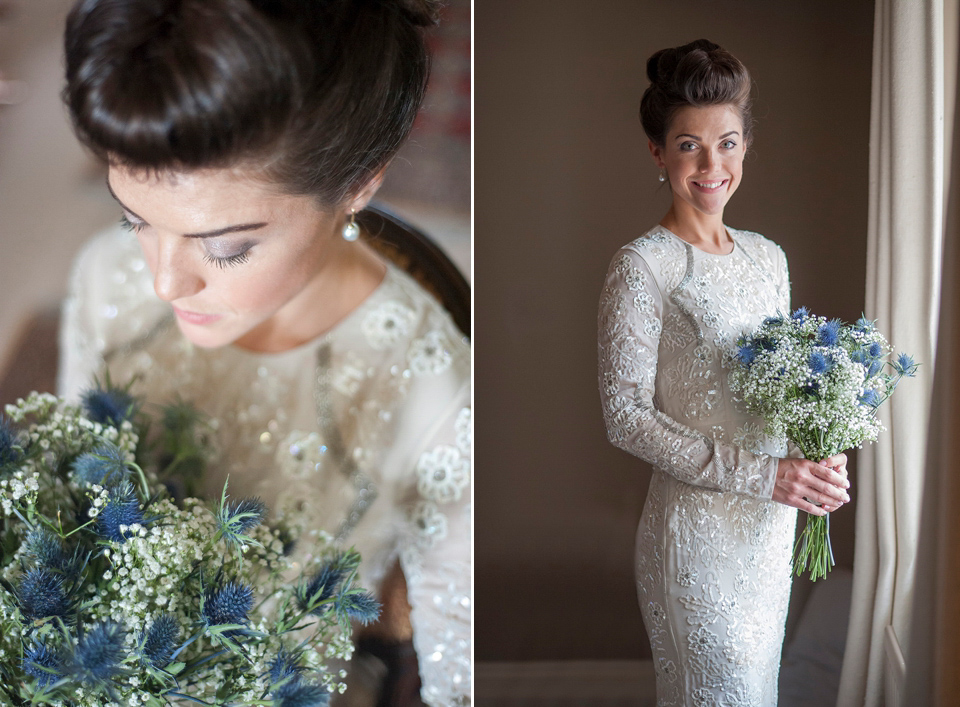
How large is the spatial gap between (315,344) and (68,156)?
0.58 metres

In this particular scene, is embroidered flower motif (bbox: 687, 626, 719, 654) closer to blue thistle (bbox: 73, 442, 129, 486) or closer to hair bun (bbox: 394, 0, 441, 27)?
blue thistle (bbox: 73, 442, 129, 486)

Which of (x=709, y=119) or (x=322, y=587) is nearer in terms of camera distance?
(x=322, y=587)

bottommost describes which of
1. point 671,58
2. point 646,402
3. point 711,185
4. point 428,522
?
point 428,522

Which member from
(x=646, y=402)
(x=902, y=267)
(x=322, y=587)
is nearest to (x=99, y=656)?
(x=322, y=587)

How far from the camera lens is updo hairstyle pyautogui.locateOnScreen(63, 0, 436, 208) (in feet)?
3.85

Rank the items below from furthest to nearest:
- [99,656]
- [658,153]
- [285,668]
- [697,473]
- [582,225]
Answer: [582,225] → [658,153] → [697,473] → [285,668] → [99,656]

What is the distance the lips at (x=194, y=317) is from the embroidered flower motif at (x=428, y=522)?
1.73 ft

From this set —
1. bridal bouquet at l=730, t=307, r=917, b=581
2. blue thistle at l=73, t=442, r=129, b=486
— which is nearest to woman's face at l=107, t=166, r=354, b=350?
blue thistle at l=73, t=442, r=129, b=486

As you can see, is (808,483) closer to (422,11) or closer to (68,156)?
(422,11)

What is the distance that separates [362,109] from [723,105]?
81 cm

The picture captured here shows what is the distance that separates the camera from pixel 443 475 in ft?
4.30

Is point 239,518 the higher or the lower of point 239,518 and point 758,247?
the lower

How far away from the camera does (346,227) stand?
4.26 feet

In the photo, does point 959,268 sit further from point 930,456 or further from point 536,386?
point 536,386
